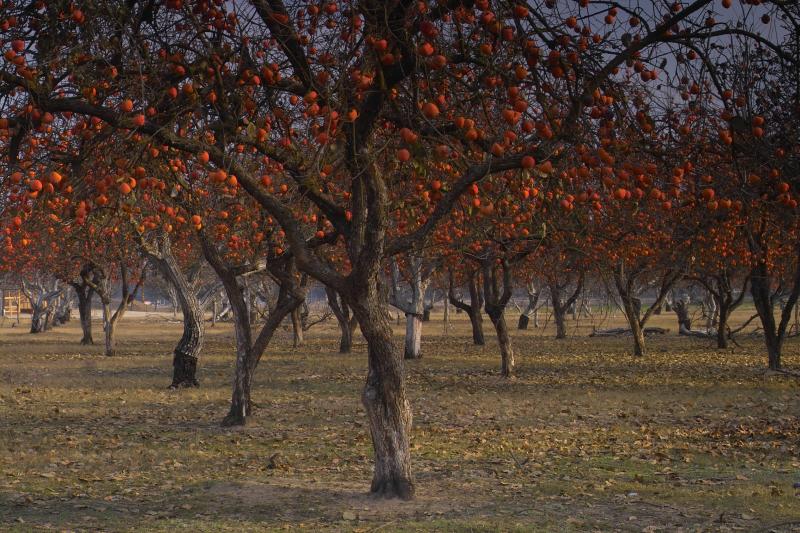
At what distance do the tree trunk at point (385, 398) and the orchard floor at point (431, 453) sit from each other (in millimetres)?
271

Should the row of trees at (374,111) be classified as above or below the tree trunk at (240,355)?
above

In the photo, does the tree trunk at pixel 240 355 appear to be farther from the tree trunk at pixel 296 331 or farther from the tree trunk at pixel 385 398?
the tree trunk at pixel 296 331

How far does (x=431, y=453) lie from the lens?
12086mm

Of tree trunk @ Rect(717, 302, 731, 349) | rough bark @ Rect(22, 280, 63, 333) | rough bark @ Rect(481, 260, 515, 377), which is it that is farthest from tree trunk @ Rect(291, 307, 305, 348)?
tree trunk @ Rect(717, 302, 731, 349)

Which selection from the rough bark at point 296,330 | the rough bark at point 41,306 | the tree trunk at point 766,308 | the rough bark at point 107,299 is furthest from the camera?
the rough bark at point 41,306

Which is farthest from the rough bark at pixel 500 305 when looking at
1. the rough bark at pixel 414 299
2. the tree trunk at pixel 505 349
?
the rough bark at pixel 414 299

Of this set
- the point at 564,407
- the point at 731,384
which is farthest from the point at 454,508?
the point at 731,384

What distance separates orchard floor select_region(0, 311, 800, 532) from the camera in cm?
852

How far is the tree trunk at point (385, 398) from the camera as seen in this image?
8914 mm

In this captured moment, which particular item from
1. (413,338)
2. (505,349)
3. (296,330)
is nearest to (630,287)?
(413,338)

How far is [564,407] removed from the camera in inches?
672

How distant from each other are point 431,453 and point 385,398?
3.42 m

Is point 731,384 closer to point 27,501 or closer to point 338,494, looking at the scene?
point 338,494

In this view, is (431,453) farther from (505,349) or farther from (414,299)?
(414,299)
